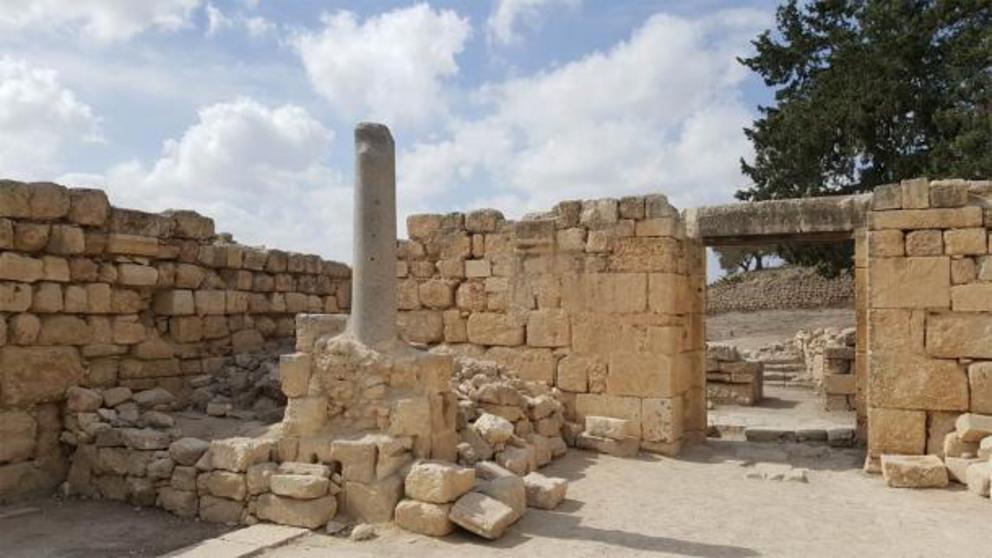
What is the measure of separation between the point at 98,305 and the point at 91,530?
103 inches

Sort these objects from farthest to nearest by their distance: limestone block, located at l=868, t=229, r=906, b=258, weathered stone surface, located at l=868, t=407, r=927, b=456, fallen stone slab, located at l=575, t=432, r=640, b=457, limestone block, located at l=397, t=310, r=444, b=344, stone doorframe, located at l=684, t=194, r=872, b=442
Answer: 1. limestone block, located at l=397, t=310, r=444, b=344
2. fallen stone slab, located at l=575, t=432, r=640, b=457
3. stone doorframe, located at l=684, t=194, r=872, b=442
4. limestone block, located at l=868, t=229, r=906, b=258
5. weathered stone surface, located at l=868, t=407, r=927, b=456

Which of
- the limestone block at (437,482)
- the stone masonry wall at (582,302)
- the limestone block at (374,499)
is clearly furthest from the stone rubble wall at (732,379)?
the limestone block at (374,499)

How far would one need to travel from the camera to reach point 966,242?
7.49 metres

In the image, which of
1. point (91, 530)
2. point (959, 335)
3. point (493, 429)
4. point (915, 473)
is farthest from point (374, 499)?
point (959, 335)

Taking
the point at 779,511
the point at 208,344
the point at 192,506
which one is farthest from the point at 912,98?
the point at 192,506

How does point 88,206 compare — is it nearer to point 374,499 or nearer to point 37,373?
point 37,373

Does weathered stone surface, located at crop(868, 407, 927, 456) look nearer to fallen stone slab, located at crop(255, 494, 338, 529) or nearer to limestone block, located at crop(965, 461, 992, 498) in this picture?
limestone block, located at crop(965, 461, 992, 498)

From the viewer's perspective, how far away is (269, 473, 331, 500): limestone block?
6.03 m

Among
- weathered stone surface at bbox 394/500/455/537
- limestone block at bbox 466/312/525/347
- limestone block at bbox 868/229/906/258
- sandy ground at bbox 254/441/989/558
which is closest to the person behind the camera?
sandy ground at bbox 254/441/989/558

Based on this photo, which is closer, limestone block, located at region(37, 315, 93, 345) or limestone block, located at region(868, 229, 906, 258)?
limestone block, located at region(37, 315, 93, 345)

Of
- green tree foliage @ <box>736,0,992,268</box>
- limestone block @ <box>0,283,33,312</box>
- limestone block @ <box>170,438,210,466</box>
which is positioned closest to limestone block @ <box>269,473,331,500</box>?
limestone block @ <box>170,438,210,466</box>

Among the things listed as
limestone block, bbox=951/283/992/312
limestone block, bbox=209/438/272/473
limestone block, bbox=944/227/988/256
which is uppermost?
limestone block, bbox=944/227/988/256

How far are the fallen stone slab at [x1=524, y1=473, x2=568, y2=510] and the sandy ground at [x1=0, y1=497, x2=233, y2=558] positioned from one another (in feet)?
8.49

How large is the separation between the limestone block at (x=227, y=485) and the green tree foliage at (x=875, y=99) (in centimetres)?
1798
